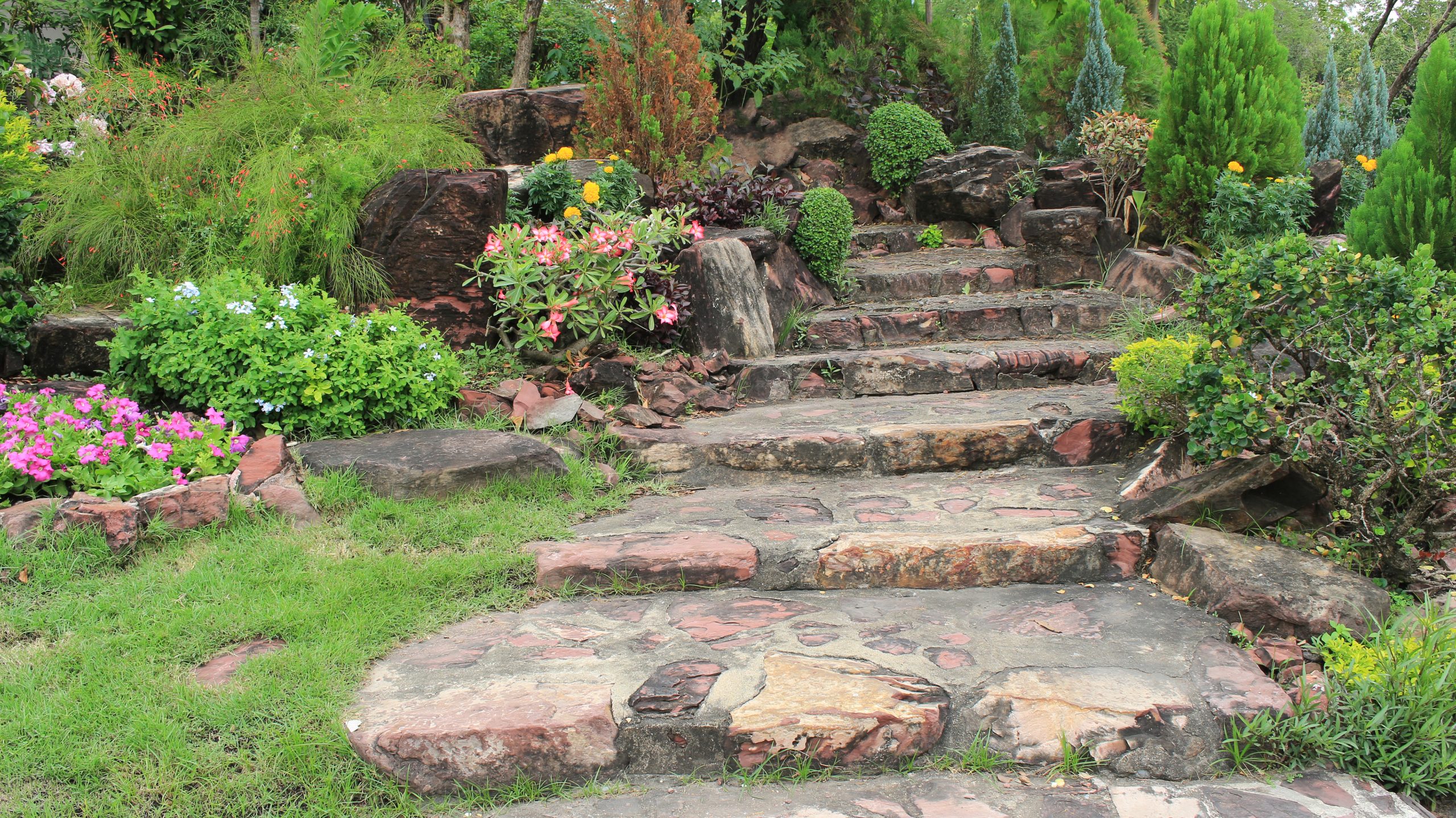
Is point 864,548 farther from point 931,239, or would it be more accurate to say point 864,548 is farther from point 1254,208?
point 931,239

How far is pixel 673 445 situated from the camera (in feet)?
14.2

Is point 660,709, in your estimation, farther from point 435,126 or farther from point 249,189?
point 435,126

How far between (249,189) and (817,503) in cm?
363

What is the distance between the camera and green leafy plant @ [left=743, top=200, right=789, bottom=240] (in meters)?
6.55

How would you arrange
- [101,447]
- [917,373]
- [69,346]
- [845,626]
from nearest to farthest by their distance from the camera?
[845,626] → [101,447] → [69,346] → [917,373]

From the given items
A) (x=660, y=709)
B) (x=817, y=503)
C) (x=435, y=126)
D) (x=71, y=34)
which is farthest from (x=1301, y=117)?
(x=71, y=34)

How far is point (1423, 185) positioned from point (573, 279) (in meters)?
4.64

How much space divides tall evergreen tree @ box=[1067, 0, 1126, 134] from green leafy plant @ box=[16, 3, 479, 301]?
6.28 m

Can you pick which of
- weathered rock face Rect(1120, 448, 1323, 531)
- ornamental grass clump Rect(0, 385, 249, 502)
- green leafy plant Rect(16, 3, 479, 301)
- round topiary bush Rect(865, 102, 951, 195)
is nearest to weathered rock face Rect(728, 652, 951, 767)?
weathered rock face Rect(1120, 448, 1323, 531)

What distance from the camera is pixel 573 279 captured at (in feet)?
16.7

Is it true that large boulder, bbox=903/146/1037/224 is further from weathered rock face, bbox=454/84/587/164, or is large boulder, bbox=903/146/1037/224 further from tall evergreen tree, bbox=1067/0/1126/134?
weathered rock face, bbox=454/84/587/164

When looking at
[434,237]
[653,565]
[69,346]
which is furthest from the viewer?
[434,237]

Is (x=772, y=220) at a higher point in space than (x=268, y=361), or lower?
higher

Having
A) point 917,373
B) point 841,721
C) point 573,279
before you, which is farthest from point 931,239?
point 841,721
